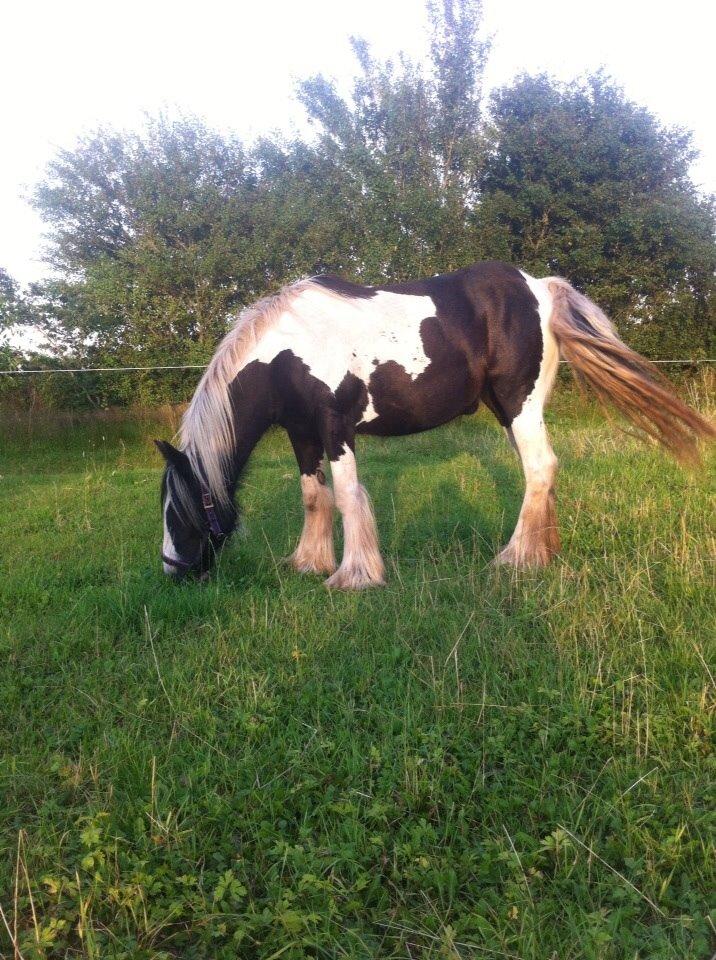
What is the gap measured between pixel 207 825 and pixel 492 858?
0.85 m

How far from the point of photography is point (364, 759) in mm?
2094

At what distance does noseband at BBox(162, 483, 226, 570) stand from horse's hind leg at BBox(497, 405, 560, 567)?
1.86 metres

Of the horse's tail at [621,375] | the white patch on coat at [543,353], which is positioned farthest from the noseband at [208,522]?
the horse's tail at [621,375]

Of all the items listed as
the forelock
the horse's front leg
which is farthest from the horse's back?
the forelock

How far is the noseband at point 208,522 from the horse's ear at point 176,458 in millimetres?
132

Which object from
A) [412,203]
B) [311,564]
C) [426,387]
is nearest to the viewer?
[426,387]

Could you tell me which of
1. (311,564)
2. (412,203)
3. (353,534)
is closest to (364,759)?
(353,534)

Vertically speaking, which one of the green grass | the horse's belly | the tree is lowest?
the green grass

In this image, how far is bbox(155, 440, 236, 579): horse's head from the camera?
3.89 meters

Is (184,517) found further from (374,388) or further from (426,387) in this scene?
(426,387)

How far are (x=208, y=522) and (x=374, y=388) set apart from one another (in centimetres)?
141

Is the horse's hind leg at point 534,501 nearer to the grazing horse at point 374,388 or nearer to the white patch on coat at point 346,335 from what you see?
the grazing horse at point 374,388

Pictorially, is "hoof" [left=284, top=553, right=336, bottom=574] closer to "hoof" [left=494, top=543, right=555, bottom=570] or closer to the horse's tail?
"hoof" [left=494, top=543, right=555, bottom=570]

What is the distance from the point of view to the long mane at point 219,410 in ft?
13.1
